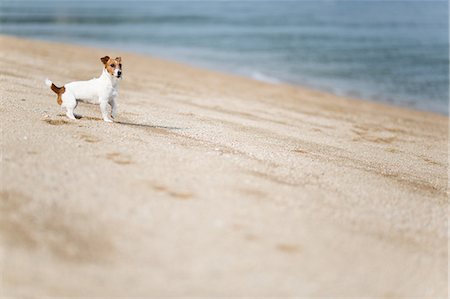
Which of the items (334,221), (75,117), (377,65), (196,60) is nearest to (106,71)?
(75,117)

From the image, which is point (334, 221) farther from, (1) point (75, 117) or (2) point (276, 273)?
(1) point (75, 117)

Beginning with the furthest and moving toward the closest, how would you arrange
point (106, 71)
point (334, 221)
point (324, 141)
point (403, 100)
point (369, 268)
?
point (403, 100) → point (324, 141) → point (106, 71) → point (334, 221) → point (369, 268)

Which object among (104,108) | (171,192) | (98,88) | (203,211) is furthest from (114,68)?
(203,211)

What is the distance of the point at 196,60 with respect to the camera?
102 ft

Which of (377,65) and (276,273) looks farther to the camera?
(377,65)

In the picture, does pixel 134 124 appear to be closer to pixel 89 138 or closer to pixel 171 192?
pixel 89 138

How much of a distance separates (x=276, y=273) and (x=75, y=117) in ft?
18.9

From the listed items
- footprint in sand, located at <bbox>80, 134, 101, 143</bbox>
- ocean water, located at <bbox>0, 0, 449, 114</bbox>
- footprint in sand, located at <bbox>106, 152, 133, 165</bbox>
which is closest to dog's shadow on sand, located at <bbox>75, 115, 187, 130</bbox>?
footprint in sand, located at <bbox>80, 134, 101, 143</bbox>

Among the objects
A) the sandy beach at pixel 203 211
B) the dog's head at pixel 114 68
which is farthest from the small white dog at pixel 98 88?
the sandy beach at pixel 203 211

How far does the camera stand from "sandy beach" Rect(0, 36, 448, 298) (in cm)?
471

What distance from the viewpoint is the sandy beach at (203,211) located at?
4707 millimetres

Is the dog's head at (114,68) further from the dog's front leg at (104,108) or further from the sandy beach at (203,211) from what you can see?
the sandy beach at (203,211)

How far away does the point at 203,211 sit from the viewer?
5.77 meters

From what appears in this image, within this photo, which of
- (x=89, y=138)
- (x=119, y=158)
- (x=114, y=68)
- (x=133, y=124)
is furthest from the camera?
(x=133, y=124)
